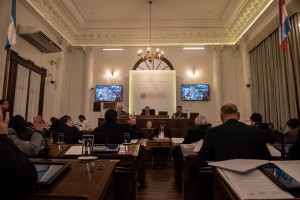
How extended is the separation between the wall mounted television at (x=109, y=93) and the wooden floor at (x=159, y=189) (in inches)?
181

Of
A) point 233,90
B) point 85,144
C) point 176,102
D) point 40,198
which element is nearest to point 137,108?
point 176,102

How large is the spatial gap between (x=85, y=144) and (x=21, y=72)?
4.88 meters

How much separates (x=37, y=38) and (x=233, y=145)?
5.74 metres

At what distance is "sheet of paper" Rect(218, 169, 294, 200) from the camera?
882 millimetres

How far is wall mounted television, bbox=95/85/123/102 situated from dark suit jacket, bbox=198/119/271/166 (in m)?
7.24

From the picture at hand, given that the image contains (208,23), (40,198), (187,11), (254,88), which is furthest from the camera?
(208,23)

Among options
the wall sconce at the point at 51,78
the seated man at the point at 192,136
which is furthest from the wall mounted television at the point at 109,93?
the seated man at the point at 192,136

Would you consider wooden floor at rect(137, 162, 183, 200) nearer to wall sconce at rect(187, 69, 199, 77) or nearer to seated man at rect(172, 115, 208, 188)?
seated man at rect(172, 115, 208, 188)

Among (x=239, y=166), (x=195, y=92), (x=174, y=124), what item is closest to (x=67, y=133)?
(x=239, y=166)

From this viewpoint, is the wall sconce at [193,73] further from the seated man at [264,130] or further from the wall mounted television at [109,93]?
the seated man at [264,130]

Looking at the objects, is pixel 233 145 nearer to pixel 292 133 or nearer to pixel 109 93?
pixel 292 133

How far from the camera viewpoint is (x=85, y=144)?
2004 millimetres

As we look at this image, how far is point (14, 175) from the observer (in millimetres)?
861

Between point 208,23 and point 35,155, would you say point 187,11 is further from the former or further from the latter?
point 35,155
